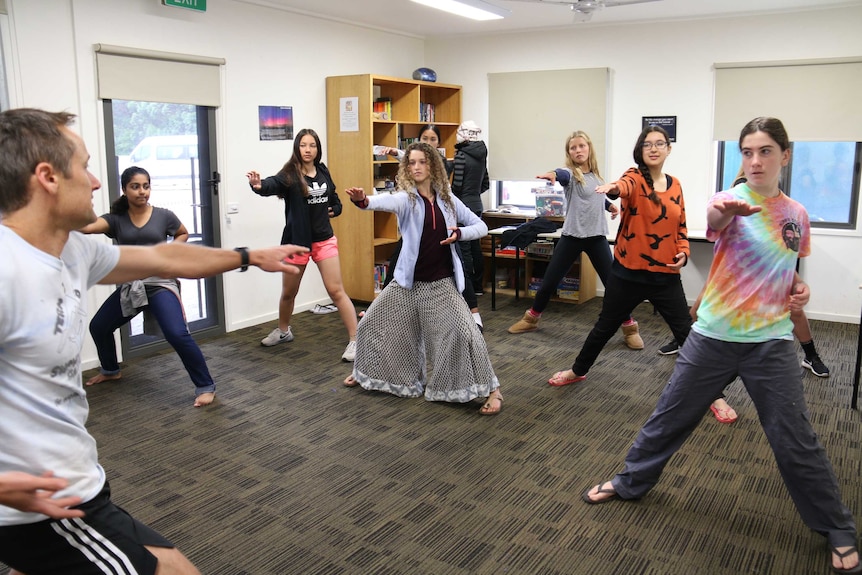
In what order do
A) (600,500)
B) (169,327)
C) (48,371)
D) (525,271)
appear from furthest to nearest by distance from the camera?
(525,271)
(169,327)
(600,500)
(48,371)

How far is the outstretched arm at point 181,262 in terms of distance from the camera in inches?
69.7

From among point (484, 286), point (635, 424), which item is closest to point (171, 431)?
point (635, 424)

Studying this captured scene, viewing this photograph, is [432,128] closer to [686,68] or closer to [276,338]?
[686,68]

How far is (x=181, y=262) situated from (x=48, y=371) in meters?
0.43

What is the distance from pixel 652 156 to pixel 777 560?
2.01 m

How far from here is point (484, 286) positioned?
750 cm

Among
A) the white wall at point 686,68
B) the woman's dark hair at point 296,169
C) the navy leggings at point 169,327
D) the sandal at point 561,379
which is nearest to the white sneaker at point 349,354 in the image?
the navy leggings at point 169,327

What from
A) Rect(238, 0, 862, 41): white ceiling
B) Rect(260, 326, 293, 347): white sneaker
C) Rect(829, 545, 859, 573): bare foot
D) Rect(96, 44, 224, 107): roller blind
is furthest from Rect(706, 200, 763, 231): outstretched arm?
Rect(96, 44, 224, 107): roller blind

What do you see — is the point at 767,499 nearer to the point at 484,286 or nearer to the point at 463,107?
the point at 484,286

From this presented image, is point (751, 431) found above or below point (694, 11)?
below

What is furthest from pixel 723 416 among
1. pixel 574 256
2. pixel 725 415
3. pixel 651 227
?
pixel 574 256

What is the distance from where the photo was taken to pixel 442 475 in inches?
129

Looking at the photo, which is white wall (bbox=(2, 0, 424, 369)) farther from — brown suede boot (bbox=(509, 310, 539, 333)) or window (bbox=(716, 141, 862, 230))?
window (bbox=(716, 141, 862, 230))

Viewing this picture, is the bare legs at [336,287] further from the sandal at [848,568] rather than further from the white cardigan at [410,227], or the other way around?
the sandal at [848,568]
